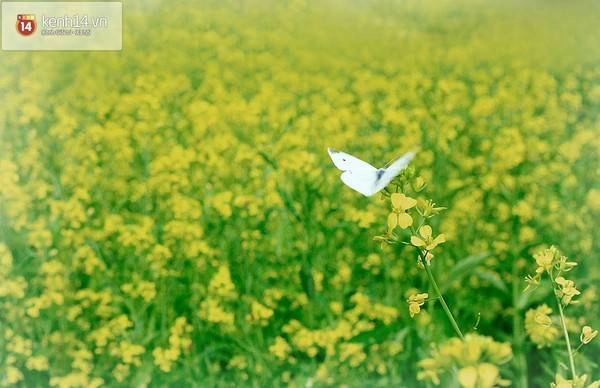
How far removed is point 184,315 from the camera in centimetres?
255

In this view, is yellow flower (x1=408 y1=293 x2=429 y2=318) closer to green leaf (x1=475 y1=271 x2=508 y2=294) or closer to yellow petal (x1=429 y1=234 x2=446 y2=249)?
yellow petal (x1=429 y1=234 x2=446 y2=249)

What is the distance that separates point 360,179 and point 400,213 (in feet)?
0.47

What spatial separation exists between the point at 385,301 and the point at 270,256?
35cm

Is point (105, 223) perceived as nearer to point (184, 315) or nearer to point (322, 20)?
point (184, 315)

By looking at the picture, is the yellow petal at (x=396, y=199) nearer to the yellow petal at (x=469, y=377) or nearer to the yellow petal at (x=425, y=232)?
the yellow petal at (x=425, y=232)

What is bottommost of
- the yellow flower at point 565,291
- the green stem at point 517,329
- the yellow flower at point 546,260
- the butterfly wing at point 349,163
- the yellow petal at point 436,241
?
the green stem at point 517,329

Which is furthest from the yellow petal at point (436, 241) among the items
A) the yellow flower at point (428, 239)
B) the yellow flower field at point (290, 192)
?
the yellow flower field at point (290, 192)

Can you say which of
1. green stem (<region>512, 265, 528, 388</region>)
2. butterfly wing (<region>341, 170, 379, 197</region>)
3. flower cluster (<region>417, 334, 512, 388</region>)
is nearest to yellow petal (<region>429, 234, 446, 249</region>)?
butterfly wing (<region>341, 170, 379, 197</region>)

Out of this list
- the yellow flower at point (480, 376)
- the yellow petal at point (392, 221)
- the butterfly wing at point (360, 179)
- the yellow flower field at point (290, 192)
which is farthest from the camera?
the yellow flower field at point (290, 192)

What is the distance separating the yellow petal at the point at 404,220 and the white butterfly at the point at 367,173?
0.05 m

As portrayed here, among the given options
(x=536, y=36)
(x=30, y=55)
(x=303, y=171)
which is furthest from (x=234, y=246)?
(x=536, y=36)

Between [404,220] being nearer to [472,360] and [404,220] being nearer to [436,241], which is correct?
[436,241]

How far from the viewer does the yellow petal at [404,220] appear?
0.98 meters

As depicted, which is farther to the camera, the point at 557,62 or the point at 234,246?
the point at 557,62
